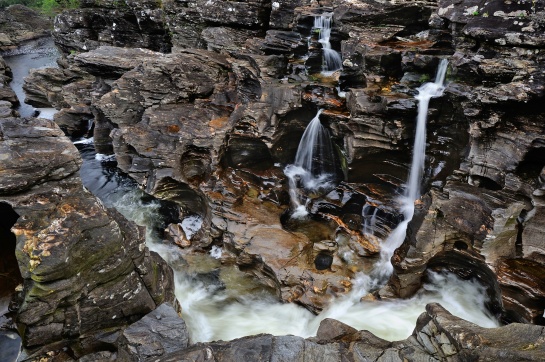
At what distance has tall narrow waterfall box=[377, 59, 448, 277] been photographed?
501 inches

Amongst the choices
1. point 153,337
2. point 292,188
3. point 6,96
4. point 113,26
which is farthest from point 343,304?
point 6,96

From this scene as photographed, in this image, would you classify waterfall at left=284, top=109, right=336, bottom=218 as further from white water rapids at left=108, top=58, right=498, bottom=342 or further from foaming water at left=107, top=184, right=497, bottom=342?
foaming water at left=107, top=184, right=497, bottom=342

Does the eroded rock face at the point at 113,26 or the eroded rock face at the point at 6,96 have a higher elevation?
the eroded rock face at the point at 113,26

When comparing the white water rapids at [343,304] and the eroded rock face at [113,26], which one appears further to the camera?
the eroded rock face at [113,26]

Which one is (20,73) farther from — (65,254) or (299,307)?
(299,307)

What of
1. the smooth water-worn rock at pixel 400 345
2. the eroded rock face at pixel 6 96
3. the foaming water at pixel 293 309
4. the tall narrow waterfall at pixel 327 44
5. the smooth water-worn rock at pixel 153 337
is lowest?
the foaming water at pixel 293 309

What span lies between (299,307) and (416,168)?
5.98m

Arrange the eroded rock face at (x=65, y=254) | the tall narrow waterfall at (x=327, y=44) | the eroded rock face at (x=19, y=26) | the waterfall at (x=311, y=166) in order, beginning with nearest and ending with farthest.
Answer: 1. the eroded rock face at (x=65, y=254)
2. the waterfall at (x=311, y=166)
3. the tall narrow waterfall at (x=327, y=44)
4. the eroded rock face at (x=19, y=26)

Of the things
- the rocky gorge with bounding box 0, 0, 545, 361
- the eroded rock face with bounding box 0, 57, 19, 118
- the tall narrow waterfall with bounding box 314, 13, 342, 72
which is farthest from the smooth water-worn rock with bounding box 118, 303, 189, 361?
the tall narrow waterfall with bounding box 314, 13, 342, 72

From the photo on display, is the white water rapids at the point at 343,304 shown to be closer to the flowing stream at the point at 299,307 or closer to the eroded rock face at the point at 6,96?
the flowing stream at the point at 299,307

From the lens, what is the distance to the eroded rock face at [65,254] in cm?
842

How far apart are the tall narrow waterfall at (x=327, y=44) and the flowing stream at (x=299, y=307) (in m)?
3.37

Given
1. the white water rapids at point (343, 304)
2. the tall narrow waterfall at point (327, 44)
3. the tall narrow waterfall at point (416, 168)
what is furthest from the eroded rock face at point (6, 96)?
the tall narrow waterfall at point (416, 168)

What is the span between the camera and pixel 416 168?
44.0 ft
